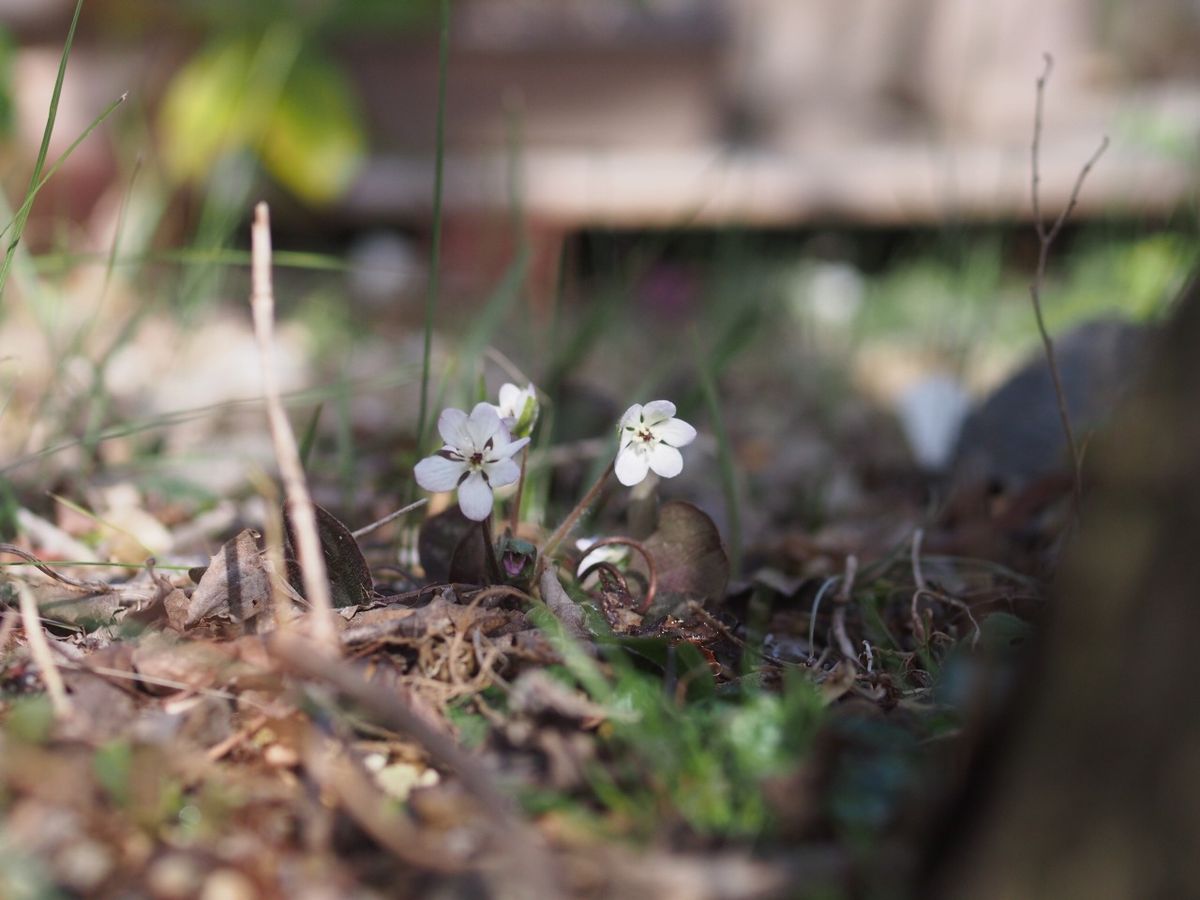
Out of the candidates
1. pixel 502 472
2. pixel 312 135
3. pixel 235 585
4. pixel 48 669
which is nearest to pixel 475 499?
pixel 502 472

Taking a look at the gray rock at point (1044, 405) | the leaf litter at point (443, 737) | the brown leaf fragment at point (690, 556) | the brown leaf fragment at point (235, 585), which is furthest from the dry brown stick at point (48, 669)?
the gray rock at point (1044, 405)

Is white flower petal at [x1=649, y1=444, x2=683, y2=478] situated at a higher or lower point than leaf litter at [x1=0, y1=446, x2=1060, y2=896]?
higher

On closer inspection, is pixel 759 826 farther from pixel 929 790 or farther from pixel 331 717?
pixel 331 717

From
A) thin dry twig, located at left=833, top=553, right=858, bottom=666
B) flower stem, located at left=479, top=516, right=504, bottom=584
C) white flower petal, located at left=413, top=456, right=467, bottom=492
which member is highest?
white flower petal, located at left=413, top=456, right=467, bottom=492

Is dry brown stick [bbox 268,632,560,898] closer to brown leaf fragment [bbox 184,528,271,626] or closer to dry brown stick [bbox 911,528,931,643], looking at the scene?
brown leaf fragment [bbox 184,528,271,626]

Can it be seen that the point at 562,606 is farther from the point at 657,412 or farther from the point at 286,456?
the point at 286,456

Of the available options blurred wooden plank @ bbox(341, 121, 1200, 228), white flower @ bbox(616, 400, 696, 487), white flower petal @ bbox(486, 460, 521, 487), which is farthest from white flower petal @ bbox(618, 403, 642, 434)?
blurred wooden plank @ bbox(341, 121, 1200, 228)

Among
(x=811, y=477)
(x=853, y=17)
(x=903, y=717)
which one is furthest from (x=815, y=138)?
(x=903, y=717)
